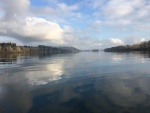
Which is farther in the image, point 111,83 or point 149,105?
point 111,83

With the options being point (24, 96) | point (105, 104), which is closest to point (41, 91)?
point (24, 96)

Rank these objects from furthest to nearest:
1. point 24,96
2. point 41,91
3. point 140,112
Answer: point 41,91 < point 24,96 < point 140,112

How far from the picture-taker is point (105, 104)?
14.9m

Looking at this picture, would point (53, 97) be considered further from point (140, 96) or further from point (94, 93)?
point (140, 96)

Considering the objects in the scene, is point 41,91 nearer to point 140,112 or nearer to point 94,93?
point 94,93

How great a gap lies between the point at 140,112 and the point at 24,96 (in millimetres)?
9844

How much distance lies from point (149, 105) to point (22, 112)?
879 centimetres

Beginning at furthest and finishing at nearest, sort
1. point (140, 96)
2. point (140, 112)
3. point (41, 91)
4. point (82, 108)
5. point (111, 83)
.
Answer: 1. point (111, 83)
2. point (41, 91)
3. point (140, 96)
4. point (82, 108)
5. point (140, 112)

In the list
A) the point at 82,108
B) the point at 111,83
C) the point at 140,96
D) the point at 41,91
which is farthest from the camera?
the point at 111,83

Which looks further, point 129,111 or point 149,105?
point 149,105

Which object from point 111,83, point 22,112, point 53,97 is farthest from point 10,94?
point 111,83

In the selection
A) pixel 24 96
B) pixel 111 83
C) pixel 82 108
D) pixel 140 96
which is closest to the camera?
pixel 82 108

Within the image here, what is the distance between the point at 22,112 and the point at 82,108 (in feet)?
13.3

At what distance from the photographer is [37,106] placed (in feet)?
48.6
